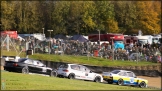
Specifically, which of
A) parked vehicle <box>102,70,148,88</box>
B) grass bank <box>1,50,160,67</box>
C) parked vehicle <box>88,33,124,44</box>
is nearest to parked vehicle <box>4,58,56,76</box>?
parked vehicle <box>102,70,148,88</box>

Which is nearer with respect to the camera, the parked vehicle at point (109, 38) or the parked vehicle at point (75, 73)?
the parked vehicle at point (75, 73)

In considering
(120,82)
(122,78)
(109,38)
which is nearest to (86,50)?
(109,38)

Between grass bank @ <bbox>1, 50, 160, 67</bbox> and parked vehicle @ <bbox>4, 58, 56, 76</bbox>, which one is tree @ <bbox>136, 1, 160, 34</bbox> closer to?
grass bank @ <bbox>1, 50, 160, 67</bbox>

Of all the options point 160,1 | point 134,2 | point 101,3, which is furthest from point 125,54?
point 160,1

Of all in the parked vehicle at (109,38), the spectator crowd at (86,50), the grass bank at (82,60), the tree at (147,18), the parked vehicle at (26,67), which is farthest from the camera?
the tree at (147,18)

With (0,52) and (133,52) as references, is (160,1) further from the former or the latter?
(0,52)

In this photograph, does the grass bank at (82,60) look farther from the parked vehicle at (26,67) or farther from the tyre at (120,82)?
the tyre at (120,82)

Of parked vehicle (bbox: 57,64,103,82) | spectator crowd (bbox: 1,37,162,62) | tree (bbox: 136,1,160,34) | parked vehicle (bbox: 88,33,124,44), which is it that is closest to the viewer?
parked vehicle (bbox: 57,64,103,82)

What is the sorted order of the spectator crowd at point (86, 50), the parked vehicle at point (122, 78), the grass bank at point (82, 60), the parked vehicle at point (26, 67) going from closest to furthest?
the parked vehicle at point (26, 67) < the parked vehicle at point (122, 78) < the grass bank at point (82, 60) < the spectator crowd at point (86, 50)

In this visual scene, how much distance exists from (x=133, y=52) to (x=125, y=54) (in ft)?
4.08

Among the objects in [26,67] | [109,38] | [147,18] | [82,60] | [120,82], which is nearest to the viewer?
[26,67]

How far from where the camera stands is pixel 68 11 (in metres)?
85.3

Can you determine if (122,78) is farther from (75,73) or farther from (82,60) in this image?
(82,60)

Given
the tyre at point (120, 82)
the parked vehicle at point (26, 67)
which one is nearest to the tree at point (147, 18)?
the tyre at point (120, 82)
